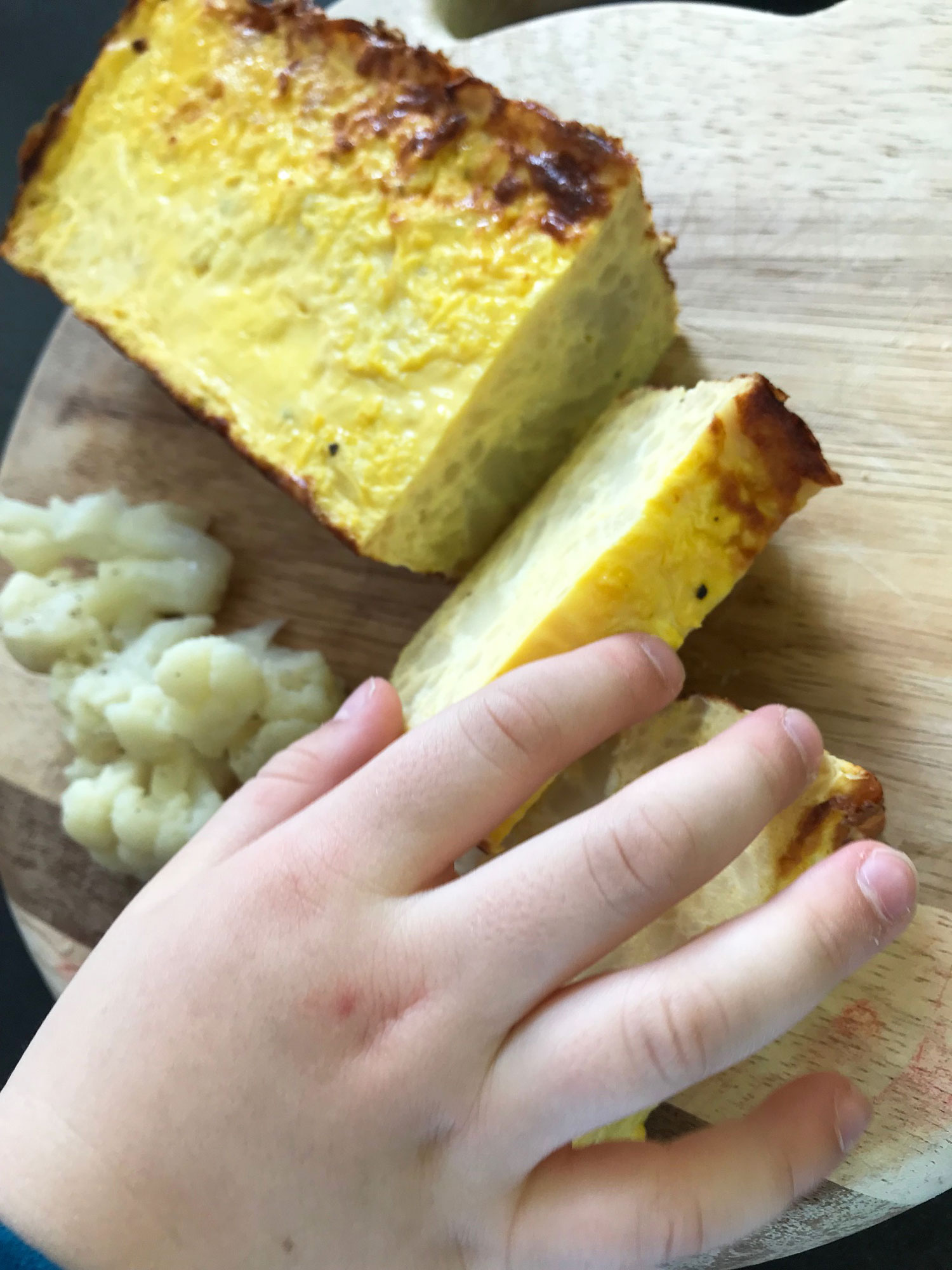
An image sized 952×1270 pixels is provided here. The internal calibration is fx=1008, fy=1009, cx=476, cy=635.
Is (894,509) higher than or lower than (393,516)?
higher

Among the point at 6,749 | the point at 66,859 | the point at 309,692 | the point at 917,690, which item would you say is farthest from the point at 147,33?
the point at 917,690

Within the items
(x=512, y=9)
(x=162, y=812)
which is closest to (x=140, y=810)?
(x=162, y=812)

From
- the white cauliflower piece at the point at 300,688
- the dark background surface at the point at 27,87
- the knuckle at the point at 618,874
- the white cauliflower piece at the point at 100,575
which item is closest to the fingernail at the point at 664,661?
the knuckle at the point at 618,874

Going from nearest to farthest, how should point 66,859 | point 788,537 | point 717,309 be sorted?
point 788,537 → point 717,309 → point 66,859

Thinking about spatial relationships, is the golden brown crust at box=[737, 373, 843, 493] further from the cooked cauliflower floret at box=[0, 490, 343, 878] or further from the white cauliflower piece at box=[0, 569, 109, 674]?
the white cauliflower piece at box=[0, 569, 109, 674]

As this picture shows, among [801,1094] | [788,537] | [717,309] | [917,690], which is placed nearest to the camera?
[801,1094]

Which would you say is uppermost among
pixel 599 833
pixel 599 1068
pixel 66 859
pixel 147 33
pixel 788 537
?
pixel 147 33

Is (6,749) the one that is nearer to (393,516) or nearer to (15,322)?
(393,516)
